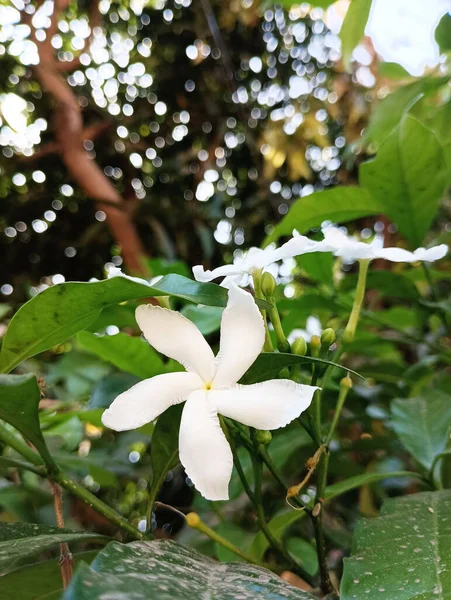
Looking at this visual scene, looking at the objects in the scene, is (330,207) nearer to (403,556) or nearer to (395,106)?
(395,106)

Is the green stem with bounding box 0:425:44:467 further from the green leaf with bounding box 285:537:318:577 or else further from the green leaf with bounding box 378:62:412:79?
the green leaf with bounding box 378:62:412:79

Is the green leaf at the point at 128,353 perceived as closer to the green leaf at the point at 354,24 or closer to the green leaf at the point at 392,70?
the green leaf at the point at 354,24

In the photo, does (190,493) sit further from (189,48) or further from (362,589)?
(189,48)

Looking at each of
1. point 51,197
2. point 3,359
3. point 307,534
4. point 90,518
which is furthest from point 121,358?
point 51,197

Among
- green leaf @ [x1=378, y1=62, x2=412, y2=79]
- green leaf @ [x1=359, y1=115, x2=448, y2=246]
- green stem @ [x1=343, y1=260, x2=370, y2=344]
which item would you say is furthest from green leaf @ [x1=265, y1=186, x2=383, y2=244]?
green leaf @ [x1=378, y1=62, x2=412, y2=79]

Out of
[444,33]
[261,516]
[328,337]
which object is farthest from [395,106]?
[261,516]

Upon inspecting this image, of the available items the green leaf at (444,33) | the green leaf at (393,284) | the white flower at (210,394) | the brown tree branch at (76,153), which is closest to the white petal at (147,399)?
the white flower at (210,394)
